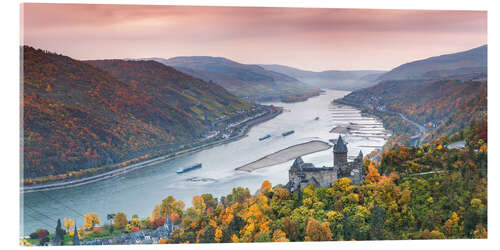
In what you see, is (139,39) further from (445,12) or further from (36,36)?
(445,12)

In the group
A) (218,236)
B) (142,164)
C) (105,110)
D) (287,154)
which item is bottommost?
(218,236)

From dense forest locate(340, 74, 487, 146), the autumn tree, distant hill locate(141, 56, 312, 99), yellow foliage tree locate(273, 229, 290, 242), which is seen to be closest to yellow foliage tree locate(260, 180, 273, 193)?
yellow foliage tree locate(273, 229, 290, 242)

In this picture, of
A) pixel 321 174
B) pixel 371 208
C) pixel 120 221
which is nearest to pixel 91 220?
pixel 120 221

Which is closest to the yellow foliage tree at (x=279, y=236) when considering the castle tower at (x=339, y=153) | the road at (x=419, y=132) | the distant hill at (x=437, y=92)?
the castle tower at (x=339, y=153)

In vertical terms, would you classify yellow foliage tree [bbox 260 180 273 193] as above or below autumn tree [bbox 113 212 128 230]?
above

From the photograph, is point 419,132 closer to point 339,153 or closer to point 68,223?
point 339,153

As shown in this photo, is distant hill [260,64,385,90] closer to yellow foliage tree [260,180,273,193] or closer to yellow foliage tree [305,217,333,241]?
yellow foliage tree [260,180,273,193]

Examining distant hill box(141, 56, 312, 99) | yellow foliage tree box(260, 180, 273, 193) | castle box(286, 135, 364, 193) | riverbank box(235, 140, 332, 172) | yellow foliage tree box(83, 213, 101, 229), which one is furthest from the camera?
distant hill box(141, 56, 312, 99)
